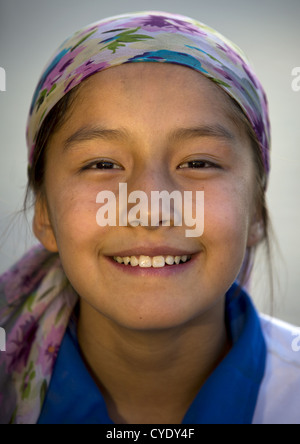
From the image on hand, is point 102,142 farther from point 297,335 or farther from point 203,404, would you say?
point 297,335

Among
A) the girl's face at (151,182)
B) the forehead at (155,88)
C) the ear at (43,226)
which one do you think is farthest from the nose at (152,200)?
the ear at (43,226)

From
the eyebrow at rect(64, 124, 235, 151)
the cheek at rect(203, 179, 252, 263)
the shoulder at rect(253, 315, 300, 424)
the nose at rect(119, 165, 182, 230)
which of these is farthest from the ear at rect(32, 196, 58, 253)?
the shoulder at rect(253, 315, 300, 424)

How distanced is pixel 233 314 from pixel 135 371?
1.13 feet

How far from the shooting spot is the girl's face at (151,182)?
1143mm

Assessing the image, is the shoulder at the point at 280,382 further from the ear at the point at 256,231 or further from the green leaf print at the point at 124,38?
the green leaf print at the point at 124,38

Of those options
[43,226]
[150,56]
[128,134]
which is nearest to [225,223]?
[128,134]

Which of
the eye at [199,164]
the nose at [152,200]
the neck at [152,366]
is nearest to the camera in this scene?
the nose at [152,200]

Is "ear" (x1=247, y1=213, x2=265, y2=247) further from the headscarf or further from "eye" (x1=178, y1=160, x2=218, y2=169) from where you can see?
"eye" (x1=178, y1=160, x2=218, y2=169)

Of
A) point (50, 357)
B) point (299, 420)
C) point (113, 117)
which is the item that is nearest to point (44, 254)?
point (50, 357)

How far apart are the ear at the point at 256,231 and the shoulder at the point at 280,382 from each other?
0.92 ft

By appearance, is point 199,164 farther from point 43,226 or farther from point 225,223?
point 43,226

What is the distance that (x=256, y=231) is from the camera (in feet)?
4.81

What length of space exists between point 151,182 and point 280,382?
669 millimetres

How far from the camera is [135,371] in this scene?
4.58 ft
